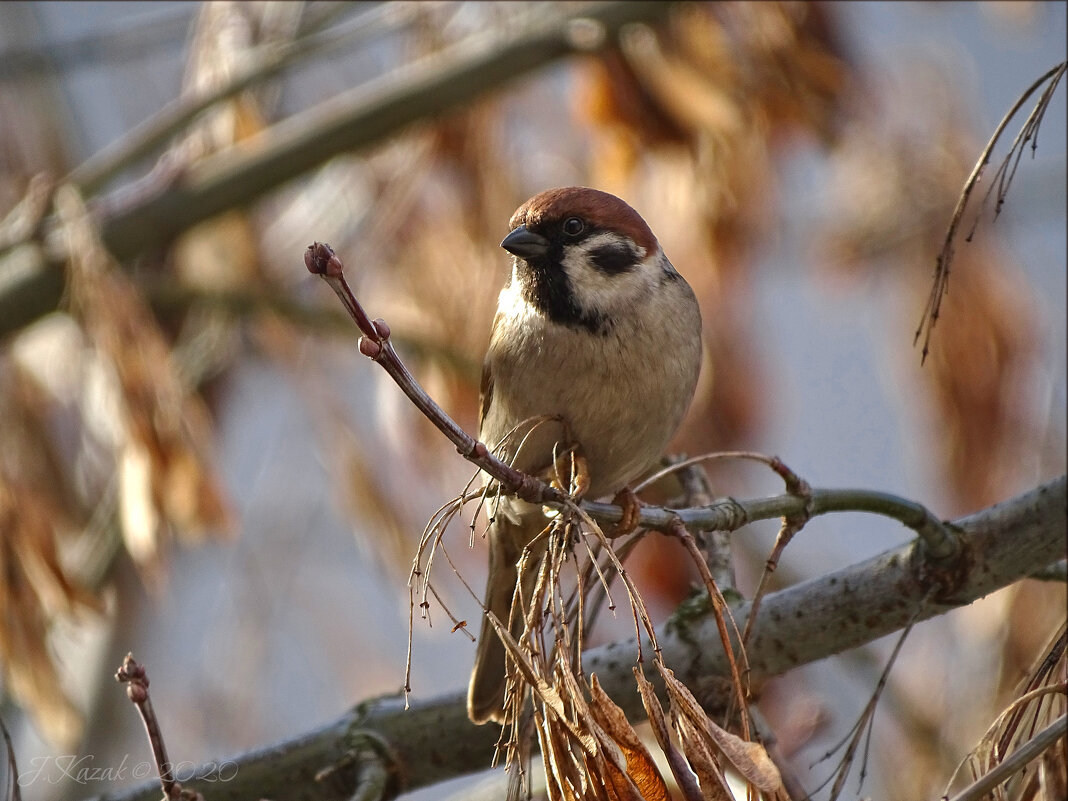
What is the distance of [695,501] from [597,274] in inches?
18.2

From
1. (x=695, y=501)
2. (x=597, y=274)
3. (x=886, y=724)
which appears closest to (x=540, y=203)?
(x=597, y=274)

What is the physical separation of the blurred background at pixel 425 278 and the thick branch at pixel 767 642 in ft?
0.63

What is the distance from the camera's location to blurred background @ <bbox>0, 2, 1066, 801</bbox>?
268 centimetres

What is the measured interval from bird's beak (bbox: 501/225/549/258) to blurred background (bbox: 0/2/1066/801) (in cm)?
76

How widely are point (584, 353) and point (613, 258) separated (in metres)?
0.25

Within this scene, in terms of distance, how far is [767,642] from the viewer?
198 cm

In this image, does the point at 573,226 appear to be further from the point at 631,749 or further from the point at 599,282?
the point at 631,749

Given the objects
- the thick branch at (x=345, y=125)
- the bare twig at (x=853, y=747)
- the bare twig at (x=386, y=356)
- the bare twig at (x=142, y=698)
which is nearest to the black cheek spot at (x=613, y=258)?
the bare twig at (x=386, y=356)

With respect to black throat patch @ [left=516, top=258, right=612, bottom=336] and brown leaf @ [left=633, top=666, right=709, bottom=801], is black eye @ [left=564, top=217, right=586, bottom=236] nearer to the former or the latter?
black throat patch @ [left=516, top=258, right=612, bottom=336]

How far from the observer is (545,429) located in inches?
84.4

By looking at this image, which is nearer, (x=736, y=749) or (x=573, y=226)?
(x=736, y=749)

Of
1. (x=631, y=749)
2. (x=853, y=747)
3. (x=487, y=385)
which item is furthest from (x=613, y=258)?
(x=631, y=749)

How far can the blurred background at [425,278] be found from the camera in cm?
268

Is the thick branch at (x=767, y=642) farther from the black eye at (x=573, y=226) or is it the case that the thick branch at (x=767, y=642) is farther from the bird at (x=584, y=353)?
the black eye at (x=573, y=226)
